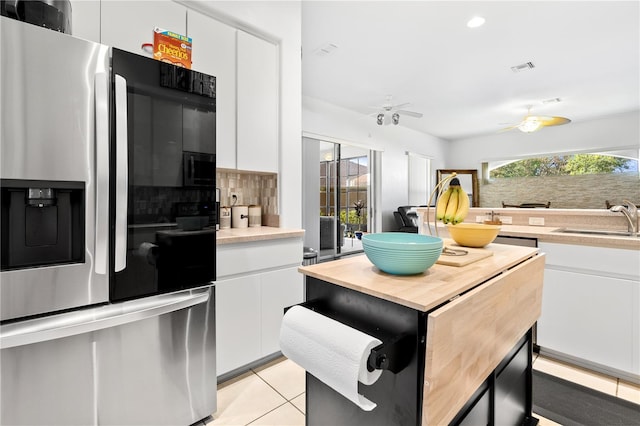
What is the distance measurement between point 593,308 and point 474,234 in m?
1.35

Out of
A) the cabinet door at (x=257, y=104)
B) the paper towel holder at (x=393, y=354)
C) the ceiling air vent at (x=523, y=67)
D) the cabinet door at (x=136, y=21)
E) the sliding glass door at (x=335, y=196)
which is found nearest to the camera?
the paper towel holder at (x=393, y=354)

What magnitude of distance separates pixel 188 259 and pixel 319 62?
3.28 meters

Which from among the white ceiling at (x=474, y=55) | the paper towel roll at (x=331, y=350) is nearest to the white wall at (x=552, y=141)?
the white ceiling at (x=474, y=55)

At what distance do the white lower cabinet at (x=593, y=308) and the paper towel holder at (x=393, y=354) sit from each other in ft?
6.61

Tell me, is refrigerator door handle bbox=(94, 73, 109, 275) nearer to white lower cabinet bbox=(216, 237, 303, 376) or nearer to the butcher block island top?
white lower cabinet bbox=(216, 237, 303, 376)

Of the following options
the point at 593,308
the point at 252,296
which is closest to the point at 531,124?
the point at 593,308

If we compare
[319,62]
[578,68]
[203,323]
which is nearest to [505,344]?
[203,323]

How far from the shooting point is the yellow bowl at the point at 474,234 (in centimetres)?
142

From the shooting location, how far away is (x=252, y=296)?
1.99 m

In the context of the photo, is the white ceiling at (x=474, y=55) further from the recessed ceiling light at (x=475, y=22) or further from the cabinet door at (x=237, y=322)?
the cabinet door at (x=237, y=322)

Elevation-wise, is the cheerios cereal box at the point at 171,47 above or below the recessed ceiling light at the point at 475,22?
below

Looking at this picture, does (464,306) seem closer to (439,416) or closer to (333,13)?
(439,416)

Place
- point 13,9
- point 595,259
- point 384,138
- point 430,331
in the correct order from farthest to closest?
point 384,138
point 595,259
point 13,9
point 430,331

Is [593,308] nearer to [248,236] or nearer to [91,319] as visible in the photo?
[248,236]
